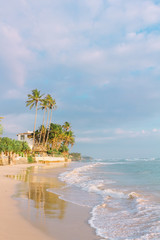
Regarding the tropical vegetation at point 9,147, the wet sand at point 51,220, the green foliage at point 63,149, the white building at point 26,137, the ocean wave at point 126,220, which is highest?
the white building at point 26,137

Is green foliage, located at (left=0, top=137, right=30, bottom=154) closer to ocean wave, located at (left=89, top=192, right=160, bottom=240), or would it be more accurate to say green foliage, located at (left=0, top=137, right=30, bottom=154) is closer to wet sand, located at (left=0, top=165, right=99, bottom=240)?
wet sand, located at (left=0, top=165, right=99, bottom=240)

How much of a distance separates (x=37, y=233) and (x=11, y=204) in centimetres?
320

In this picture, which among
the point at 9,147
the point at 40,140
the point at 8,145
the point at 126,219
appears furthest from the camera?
the point at 40,140

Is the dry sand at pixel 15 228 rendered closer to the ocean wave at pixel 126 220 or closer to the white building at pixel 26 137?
the ocean wave at pixel 126 220

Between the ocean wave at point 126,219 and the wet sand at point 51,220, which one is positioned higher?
the wet sand at point 51,220

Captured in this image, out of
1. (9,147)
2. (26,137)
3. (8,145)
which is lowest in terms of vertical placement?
(9,147)

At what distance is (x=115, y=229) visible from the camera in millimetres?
5758

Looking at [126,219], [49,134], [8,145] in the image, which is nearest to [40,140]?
[49,134]

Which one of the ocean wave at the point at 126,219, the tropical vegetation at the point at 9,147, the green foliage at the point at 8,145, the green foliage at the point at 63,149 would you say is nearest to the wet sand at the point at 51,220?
the ocean wave at the point at 126,219

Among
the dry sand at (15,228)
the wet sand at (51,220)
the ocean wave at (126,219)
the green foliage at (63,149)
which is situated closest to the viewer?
the dry sand at (15,228)

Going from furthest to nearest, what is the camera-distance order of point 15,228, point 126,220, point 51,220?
point 126,220 → point 51,220 → point 15,228

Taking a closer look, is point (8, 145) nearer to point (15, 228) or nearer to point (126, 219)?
point (126, 219)

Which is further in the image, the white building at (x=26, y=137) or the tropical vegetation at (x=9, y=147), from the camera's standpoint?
the white building at (x=26, y=137)

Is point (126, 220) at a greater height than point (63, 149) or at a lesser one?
lesser
